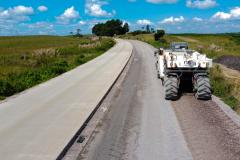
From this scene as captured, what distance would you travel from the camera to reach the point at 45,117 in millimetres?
12266

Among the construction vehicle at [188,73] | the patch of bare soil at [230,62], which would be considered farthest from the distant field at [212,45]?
the construction vehicle at [188,73]

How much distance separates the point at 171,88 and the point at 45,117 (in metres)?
4.88

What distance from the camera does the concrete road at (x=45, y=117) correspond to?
9.01 meters

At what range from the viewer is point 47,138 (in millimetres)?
9820

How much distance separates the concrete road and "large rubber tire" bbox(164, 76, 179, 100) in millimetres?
2372

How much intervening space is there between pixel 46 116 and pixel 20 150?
11.6 feet

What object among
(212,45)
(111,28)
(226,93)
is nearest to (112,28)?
(111,28)

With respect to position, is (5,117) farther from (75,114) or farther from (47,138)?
(47,138)

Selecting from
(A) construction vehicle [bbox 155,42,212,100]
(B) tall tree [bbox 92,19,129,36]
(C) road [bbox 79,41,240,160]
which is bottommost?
(B) tall tree [bbox 92,19,129,36]

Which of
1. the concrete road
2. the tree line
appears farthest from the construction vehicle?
the tree line

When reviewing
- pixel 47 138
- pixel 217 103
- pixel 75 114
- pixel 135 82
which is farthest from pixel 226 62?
pixel 47 138

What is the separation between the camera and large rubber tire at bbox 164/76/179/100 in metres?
15.2

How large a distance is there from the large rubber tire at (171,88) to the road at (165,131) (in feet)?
0.76

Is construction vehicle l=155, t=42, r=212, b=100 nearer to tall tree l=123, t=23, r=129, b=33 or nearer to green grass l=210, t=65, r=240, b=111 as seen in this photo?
green grass l=210, t=65, r=240, b=111
